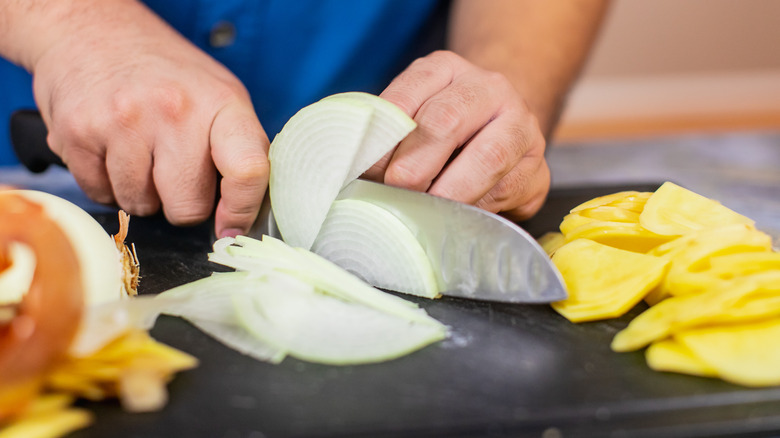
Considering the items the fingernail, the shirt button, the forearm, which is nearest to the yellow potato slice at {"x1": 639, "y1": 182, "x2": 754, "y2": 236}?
the forearm

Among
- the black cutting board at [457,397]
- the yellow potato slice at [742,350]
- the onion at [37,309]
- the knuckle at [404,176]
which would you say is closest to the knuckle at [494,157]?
the knuckle at [404,176]

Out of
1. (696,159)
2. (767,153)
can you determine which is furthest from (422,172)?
(767,153)

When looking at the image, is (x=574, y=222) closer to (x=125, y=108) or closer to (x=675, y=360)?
(x=675, y=360)

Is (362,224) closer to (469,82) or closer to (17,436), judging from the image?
(469,82)

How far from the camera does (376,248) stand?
3.67 ft

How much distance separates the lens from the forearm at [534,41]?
171 centimetres

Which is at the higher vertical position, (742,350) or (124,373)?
(742,350)

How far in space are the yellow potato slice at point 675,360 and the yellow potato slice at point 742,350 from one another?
1cm

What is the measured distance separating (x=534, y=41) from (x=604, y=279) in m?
0.97

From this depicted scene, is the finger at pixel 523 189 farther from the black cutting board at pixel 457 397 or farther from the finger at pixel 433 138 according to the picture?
the black cutting board at pixel 457 397

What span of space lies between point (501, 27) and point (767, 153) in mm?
1223

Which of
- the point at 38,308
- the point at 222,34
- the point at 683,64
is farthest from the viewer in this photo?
the point at 683,64

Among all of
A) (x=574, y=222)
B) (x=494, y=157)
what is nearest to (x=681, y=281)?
(x=574, y=222)

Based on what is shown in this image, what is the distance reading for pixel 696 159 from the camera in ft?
7.61
